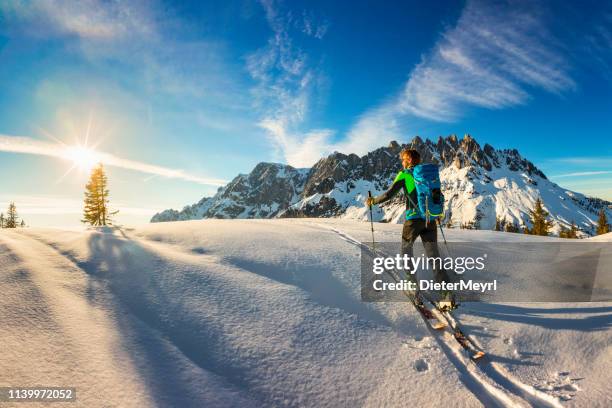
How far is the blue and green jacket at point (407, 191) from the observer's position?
223 inches

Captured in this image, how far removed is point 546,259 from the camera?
753 cm

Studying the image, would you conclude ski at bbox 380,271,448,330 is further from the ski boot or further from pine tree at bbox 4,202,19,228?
pine tree at bbox 4,202,19,228

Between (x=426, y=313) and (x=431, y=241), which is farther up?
(x=431, y=241)

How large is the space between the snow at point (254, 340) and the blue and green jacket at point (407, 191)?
1666mm

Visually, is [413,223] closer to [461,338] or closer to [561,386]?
[461,338]

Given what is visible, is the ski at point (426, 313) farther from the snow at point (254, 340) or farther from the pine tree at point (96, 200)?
the pine tree at point (96, 200)

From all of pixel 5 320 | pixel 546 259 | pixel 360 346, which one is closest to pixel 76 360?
pixel 5 320

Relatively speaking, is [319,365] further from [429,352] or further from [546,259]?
[546,259]

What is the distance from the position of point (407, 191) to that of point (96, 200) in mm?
49945

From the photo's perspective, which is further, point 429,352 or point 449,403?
point 429,352

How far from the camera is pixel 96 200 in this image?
141ft

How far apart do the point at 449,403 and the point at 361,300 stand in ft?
6.90

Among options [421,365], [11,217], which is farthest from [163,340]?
[11,217]

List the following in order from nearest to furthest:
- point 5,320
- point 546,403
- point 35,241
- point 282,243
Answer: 1. point 546,403
2. point 5,320
3. point 35,241
4. point 282,243
